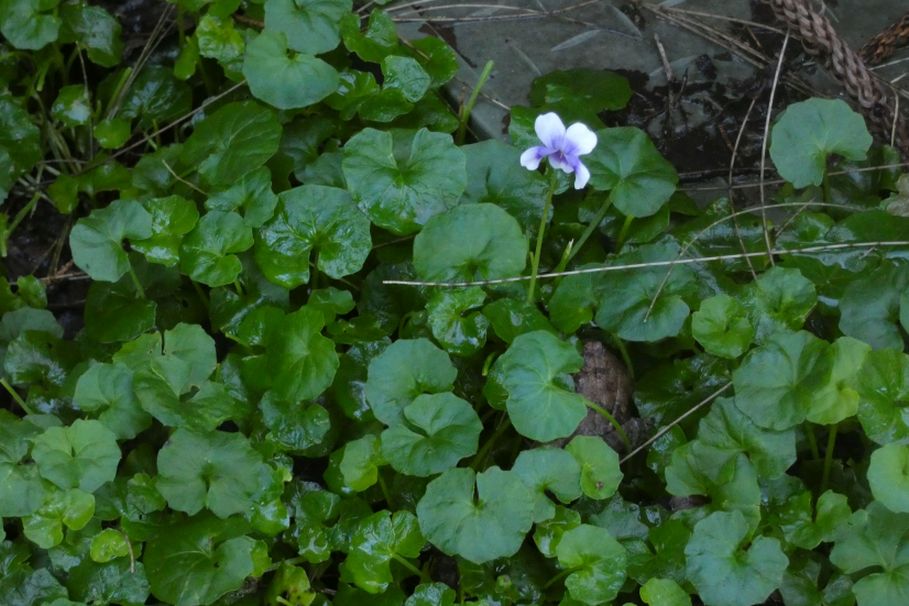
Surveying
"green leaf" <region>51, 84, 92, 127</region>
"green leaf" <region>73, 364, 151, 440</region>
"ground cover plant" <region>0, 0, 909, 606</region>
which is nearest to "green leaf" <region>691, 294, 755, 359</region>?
"ground cover plant" <region>0, 0, 909, 606</region>

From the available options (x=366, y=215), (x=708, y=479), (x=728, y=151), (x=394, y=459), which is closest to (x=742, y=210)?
(x=728, y=151)

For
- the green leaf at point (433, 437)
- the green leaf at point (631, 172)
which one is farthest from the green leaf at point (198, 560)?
the green leaf at point (631, 172)

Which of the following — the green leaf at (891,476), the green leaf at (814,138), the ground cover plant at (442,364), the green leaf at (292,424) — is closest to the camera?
the green leaf at (891,476)

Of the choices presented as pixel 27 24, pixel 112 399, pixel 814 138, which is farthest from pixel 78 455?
pixel 814 138

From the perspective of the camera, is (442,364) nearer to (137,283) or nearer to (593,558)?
(593,558)

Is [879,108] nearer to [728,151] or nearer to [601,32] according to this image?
[728,151]

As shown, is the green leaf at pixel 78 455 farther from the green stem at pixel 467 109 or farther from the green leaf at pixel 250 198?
the green stem at pixel 467 109
